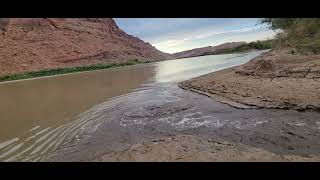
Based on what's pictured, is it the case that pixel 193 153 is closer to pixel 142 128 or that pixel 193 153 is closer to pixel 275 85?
pixel 142 128

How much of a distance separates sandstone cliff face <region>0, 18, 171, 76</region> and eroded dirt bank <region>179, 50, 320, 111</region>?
40.6 metres

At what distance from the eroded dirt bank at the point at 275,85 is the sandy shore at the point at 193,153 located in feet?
9.97

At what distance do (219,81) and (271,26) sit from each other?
574 inches

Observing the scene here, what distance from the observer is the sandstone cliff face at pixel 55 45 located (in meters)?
53.4

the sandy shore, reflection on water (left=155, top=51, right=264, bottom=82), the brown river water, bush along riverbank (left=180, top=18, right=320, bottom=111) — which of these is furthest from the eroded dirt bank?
reflection on water (left=155, top=51, right=264, bottom=82)

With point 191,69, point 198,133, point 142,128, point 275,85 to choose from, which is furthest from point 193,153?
point 191,69

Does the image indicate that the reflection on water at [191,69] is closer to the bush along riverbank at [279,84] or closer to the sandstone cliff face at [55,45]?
the bush along riverbank at [279,84]

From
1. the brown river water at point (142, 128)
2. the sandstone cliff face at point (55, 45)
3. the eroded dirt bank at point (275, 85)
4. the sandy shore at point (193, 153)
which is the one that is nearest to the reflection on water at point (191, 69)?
the eroded dirt bank at point (275, 85)

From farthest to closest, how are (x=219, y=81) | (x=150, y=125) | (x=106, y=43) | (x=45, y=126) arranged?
(x=106, y=43)
(x=219, y=81)
(x=45, y=126)
(x=150, y=125)

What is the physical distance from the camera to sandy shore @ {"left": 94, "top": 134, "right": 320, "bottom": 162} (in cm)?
458

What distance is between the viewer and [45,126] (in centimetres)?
875
